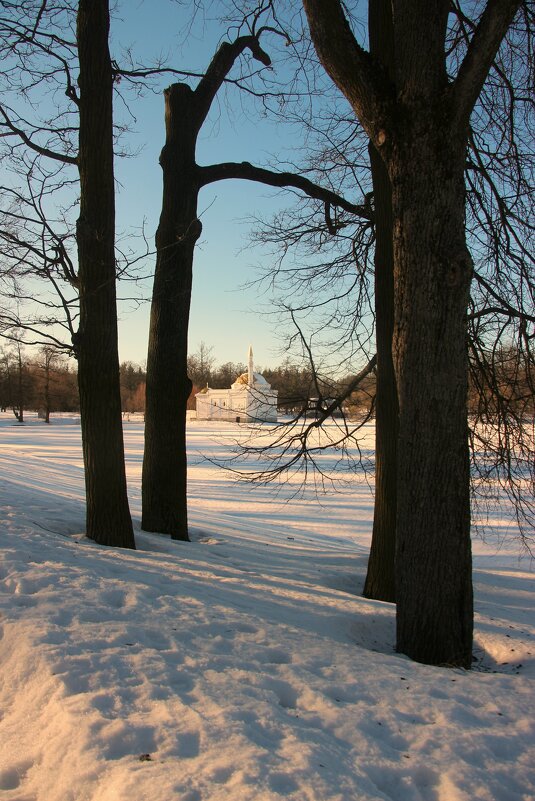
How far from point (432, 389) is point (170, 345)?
15.2 ft

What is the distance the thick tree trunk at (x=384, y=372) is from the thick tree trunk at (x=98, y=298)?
9.30 feet

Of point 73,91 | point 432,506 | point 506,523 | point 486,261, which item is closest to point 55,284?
point 73,91

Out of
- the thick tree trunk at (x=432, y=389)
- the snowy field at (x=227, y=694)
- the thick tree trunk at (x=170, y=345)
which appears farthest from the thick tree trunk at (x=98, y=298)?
the thick tree trunk at (x=432, y=389)

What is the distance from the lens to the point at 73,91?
286 inches

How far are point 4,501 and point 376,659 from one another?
5.61m

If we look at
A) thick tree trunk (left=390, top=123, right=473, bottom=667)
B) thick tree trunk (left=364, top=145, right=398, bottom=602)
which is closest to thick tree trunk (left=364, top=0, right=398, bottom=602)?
thick tree trunk (left=364, top=145, right=398, bottom=602)

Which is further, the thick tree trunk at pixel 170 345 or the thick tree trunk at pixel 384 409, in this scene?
→ the thick tree trunk at pixel 170 345

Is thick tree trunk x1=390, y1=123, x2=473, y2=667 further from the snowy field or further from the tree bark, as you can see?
the tree bark

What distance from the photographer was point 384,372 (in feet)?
20.9

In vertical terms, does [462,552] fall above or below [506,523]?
above

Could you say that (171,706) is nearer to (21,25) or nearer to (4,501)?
(4,501)

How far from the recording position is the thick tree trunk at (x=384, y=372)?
5969mm

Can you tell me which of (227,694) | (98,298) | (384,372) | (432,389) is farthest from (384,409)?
(227,694)

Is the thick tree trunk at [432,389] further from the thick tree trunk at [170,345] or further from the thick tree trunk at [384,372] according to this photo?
the thick tree trunk at [170,345]
